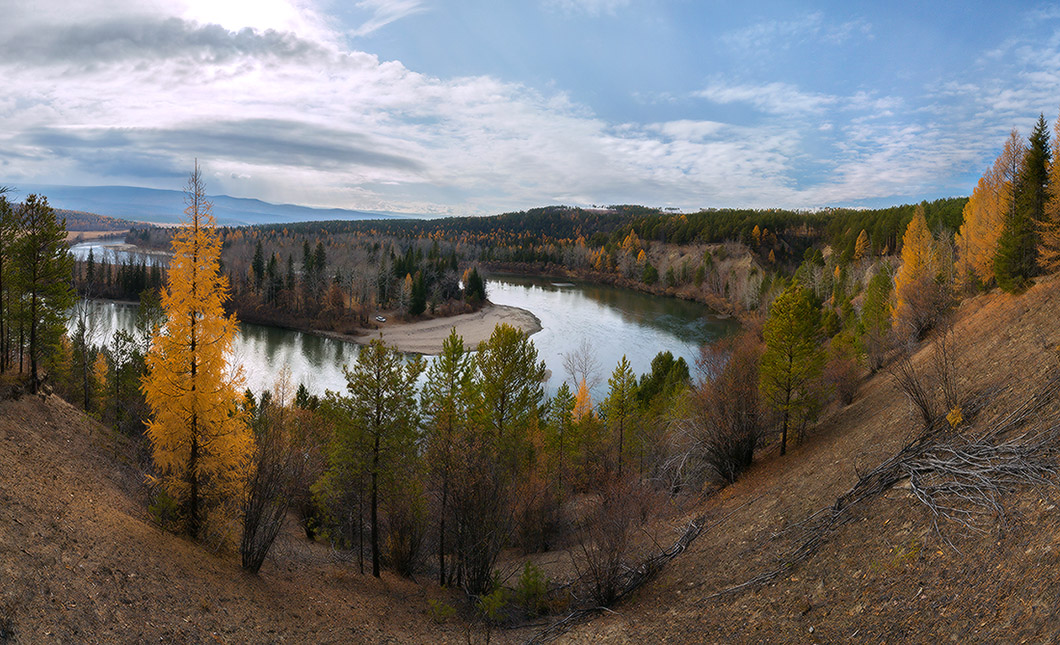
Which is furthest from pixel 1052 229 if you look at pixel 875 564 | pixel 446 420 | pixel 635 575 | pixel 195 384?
pixel 195 384

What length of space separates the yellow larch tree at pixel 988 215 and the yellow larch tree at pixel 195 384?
33.1 metres

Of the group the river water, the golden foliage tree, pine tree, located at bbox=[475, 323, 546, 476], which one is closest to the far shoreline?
the river water

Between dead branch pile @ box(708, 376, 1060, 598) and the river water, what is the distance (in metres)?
30.6

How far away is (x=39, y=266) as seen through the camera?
64.4 ft

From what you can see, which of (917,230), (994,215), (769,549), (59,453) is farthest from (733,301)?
(59,453)

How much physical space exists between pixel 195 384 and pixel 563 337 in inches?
2062

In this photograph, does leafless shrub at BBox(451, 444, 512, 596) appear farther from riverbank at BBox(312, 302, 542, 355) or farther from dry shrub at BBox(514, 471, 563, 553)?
riverbank at BBox(312, 302, 542, 355)

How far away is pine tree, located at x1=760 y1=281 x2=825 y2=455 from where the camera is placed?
19250 millimetres

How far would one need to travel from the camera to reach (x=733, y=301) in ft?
288

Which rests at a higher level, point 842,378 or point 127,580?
point 842,378

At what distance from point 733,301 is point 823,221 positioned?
59067 millimetres

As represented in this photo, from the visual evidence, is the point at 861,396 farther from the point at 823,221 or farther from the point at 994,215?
the point at 823,221

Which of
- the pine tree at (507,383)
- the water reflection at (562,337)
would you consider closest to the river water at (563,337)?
the water reflection at (562,337)

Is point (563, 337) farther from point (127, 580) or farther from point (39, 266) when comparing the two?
point (127, 580)
